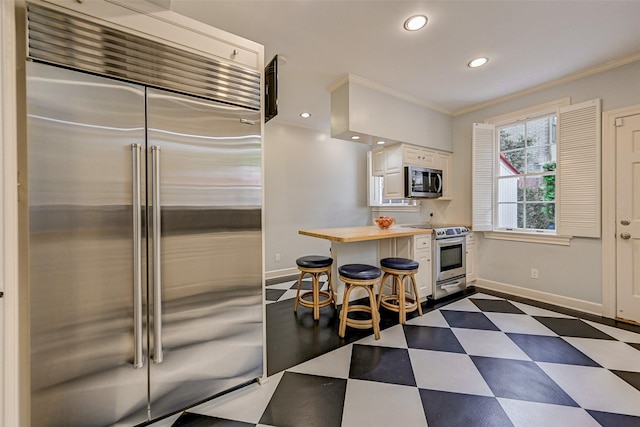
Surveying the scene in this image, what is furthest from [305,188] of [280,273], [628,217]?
[628,217]

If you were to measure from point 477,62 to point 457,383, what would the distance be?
9.67 feet

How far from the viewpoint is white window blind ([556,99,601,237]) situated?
276 cm

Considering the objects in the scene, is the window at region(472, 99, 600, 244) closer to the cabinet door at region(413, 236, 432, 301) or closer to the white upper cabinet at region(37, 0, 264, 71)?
Result: the cabinet door at region(413, 236, 432, 301)

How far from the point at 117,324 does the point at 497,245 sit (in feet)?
14.0

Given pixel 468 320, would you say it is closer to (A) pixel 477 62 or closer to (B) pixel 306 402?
(B) pixel 306 402

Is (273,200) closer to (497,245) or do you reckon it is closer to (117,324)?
(117,324)

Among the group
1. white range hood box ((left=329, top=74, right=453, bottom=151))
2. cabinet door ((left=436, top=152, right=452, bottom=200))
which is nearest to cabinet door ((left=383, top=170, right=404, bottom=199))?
white range hood box ((left=329, top=74, right=453, bottom=151))

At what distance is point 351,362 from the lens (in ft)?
6.53

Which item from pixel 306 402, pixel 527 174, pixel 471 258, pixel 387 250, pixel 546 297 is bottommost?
pixel 306 402

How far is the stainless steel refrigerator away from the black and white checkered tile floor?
28 cm

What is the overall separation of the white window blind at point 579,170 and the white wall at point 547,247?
0.14m

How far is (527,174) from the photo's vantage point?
3.37 meters

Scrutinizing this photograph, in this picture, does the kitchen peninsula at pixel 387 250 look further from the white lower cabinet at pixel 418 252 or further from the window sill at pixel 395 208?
the window sill at pixel 395 208

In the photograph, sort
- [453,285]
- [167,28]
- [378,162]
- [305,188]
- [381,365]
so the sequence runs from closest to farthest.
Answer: [167,28] < [381,365] < [453,285] < [378,162] < [305,188]
